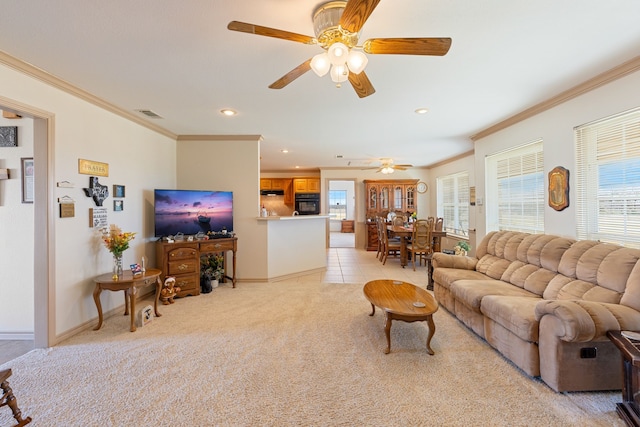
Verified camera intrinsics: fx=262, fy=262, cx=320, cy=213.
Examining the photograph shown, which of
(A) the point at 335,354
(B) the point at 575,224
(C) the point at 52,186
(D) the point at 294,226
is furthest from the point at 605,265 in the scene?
(C) the point at 52,186

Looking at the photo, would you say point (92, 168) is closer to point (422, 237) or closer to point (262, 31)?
point (262, 31)

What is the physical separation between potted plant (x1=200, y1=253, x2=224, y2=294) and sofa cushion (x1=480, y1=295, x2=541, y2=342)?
12.1 feet

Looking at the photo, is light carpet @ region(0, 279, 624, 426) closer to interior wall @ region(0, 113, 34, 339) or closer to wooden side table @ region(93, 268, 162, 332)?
wooden side table @ region(93, 268, 162, 332)

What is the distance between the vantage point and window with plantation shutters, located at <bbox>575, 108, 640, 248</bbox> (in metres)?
2.42

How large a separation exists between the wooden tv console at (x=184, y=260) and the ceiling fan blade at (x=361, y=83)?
10.1ft

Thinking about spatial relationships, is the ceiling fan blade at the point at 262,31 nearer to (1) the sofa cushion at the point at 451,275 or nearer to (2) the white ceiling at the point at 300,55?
(2) the white ceiling at the point at 300,55

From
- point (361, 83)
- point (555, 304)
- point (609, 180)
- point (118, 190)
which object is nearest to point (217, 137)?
point (118, 190)

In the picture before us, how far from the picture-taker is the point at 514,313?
2145mm

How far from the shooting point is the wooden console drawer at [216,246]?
3951 mm

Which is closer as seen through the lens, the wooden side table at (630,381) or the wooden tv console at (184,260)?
the wooden side table at (630,381)

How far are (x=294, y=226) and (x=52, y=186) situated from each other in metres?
3.25

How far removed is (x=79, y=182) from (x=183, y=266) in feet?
5.22

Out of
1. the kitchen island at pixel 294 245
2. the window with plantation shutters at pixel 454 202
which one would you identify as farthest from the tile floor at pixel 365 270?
the window with plantation shutters at pixel 454 202

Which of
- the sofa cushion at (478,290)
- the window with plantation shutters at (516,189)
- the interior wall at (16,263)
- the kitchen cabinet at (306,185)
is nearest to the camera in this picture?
the sofa cushion at (478,290)
